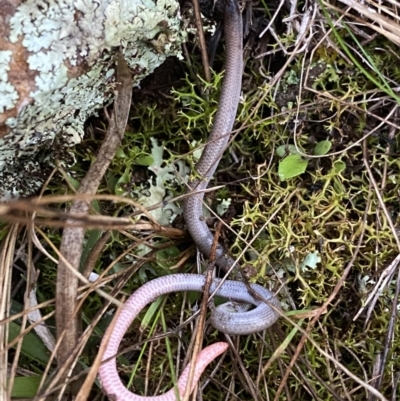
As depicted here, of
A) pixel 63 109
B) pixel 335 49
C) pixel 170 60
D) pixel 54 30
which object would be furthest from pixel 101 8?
pixel 335 49

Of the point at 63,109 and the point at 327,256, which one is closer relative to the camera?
the point at 63,109

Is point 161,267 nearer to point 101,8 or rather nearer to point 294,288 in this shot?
point 294,288

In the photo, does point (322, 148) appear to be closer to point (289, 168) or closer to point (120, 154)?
point (289, 168)

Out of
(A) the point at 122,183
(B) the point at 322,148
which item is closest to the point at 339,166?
(B) the point at 322,148

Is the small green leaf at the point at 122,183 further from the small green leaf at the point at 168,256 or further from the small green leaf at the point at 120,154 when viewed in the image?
the small green leaf at the point at 168,256

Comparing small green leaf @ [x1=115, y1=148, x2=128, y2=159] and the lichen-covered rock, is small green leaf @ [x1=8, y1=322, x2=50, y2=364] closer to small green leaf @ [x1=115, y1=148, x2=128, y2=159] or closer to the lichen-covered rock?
the lichen-covered rock

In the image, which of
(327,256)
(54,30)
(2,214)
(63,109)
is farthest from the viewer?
(327,256)
